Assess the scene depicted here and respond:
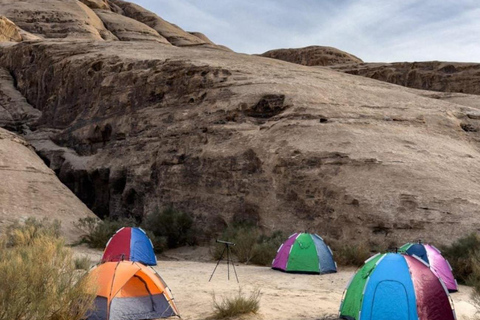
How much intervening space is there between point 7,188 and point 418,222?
51.0 ft

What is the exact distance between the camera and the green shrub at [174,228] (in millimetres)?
19062

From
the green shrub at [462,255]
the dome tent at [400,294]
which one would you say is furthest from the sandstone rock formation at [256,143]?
the dome tent at [400,294]

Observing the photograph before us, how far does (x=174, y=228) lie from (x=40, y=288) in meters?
12.3

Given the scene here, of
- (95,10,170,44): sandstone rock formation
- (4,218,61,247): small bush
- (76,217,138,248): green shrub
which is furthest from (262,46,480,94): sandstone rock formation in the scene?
(4,218,61,247): small bush

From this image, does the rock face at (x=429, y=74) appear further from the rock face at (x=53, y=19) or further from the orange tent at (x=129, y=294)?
the orange tent at (x=129, y=294)

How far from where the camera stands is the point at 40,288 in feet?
22.0

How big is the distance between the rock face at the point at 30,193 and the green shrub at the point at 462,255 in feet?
42.0

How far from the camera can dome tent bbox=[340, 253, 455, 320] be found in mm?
8195

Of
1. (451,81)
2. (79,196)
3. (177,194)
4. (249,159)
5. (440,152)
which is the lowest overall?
(79,196)

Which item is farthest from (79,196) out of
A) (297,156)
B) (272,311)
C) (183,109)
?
(272,311)

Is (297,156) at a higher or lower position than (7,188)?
higher

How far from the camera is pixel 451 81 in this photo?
4428 cm

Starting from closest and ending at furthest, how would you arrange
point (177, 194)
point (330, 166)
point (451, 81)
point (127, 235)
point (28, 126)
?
1. point (127, 235)
2. point (330, 166)
3. point (177, 194)
4. point (28, 126)
5. point (451, 81)

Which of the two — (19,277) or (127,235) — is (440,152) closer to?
(127,235)
